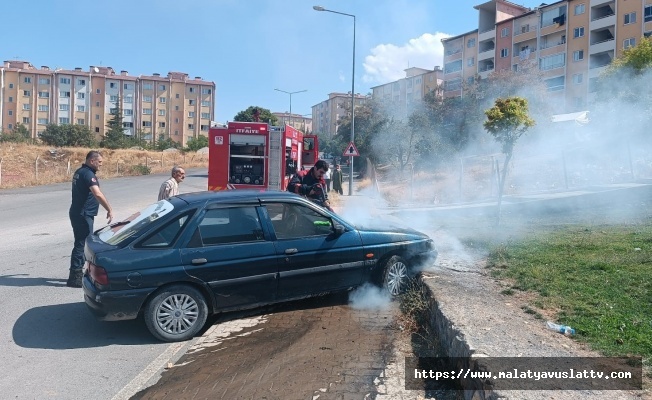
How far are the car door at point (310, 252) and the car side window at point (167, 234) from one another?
0.92 meters

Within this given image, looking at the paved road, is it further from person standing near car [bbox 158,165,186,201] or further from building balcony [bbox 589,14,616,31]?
building balcony [bbox 589,14,616,31]

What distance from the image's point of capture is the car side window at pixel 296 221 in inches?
220

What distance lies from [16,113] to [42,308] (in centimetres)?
9157

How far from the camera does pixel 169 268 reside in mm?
4902

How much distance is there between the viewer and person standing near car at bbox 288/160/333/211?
7.52 metres

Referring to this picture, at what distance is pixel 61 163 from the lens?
4006 centimetres

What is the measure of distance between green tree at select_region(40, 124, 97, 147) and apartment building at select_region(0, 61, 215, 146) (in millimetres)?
21943

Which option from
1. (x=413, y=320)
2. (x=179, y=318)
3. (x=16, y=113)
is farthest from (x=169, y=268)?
(x=16, y=113)

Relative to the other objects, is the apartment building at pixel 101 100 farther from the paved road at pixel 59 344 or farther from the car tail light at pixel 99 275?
the car tail light at pixel 99 275

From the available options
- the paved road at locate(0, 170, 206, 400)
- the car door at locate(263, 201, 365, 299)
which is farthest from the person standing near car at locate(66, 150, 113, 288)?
the car door at locate(263, 201, 365, 299)

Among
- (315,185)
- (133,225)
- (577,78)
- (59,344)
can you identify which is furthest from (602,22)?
(59,344)

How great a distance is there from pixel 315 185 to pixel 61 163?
3846cm

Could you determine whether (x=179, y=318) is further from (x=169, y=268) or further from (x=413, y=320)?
(x=413, y=320)

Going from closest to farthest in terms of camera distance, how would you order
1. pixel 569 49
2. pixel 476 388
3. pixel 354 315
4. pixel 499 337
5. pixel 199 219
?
1. pixel 476 388
2. pixel 499 337
3. pixel 199 219
4. pixel 354 315
5. pixel 569 49
